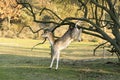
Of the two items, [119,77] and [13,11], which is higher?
[13,11]

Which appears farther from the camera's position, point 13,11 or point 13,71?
point 13,11

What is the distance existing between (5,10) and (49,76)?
42894mm

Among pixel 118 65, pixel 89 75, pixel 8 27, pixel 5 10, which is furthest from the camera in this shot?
pixel 8 27

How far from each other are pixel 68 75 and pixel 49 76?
37.9 inches

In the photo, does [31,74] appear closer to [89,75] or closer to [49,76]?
[49,76]

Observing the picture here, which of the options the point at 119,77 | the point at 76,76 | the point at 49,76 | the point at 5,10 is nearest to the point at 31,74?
the point at 49,76

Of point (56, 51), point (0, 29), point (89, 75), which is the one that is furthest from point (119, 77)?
point (0, 29)

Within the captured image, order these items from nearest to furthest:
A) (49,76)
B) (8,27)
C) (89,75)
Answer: (49,76) → (89,75) → (8,27)

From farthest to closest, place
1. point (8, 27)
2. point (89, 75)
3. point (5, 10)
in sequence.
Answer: point (8, 27)
point (5, 10)
point (89, 75)

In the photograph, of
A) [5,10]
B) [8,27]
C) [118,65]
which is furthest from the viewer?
[8,27]

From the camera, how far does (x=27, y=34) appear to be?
60.9m

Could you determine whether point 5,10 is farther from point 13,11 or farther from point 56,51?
point 56,51

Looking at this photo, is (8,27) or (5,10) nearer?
(5,10)

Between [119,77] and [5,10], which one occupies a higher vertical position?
[5,10]
